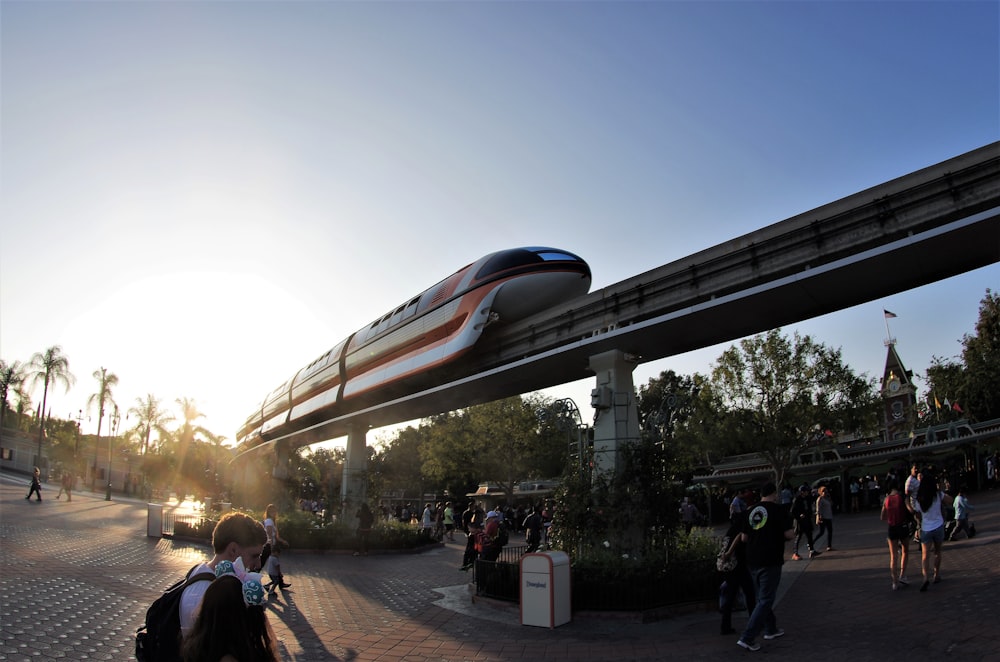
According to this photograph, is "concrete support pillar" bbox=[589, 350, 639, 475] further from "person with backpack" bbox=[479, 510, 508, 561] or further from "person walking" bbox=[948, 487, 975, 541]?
"person walking" bbox=[948, 487, 975, 541]

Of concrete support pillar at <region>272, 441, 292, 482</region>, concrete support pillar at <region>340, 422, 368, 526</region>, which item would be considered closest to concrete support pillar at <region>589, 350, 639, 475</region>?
concrete support pillar at <region>340, 422, 368, 526</region>

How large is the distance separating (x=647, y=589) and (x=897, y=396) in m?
68.5

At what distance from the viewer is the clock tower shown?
60500 mm

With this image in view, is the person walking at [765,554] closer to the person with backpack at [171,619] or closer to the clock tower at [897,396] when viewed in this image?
the person with backpack at [171,619]

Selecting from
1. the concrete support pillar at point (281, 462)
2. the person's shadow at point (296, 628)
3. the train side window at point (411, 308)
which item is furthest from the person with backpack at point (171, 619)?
the concrete support pillar at point (281, 462)

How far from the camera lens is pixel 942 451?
32281 millimetres

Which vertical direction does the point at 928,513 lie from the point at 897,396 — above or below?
below

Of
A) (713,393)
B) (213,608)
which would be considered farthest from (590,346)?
(713,393)

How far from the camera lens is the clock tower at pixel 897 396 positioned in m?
60.5

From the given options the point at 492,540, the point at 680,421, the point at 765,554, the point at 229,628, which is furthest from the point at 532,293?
the point at 680,421

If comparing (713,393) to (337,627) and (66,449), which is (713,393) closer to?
(337,627)

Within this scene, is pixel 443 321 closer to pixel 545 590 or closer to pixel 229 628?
pixel 545 590

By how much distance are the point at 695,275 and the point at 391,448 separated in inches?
2343

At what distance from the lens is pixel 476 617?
966 cm
